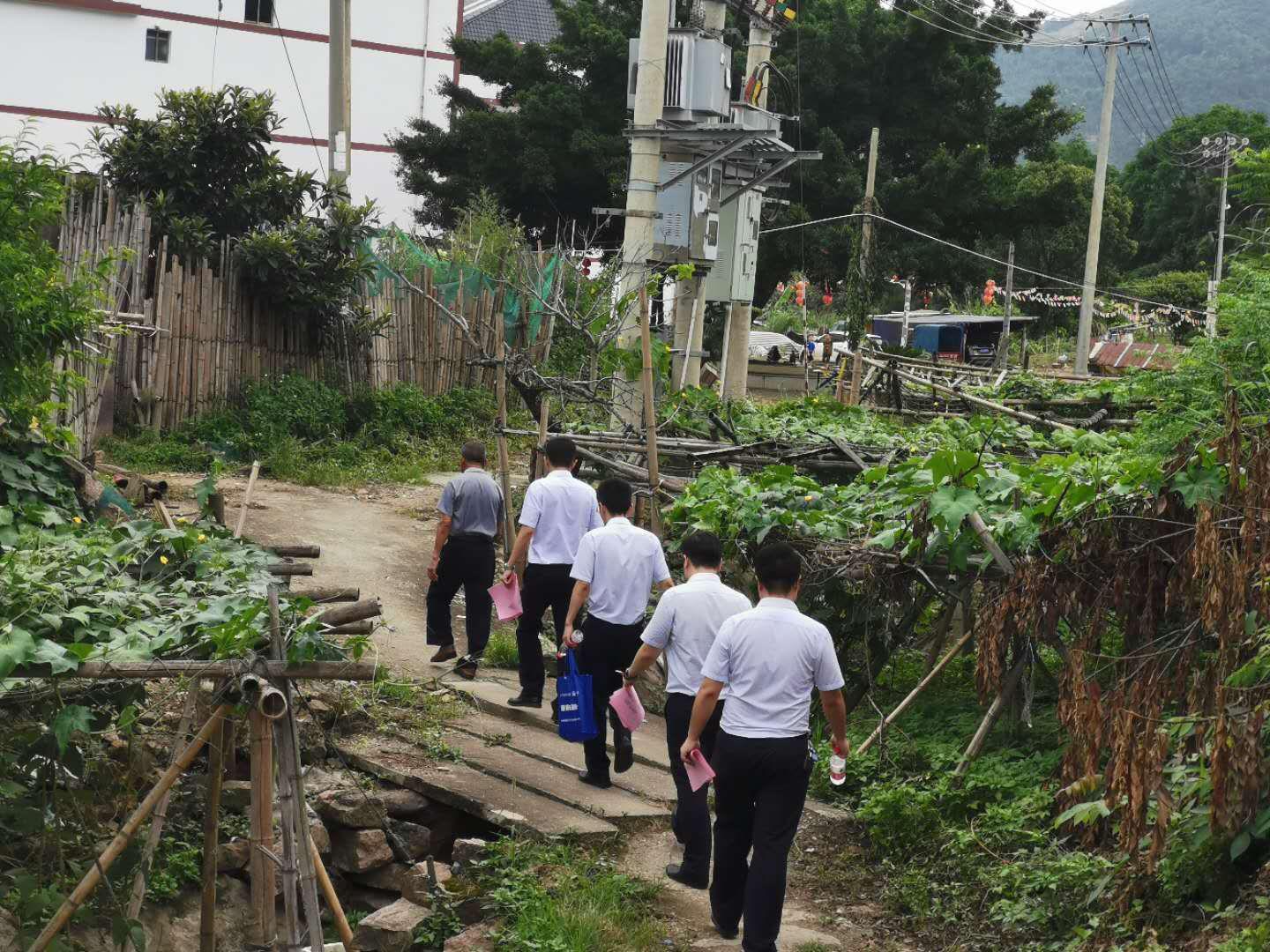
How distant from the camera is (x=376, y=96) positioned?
39.4m

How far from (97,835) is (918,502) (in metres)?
4.39

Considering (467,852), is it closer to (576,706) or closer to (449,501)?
(576,706)

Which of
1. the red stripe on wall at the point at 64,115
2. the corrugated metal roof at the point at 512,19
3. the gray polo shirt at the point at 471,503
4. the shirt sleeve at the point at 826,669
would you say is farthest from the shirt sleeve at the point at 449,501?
the corrugated metal roof at the point at 512,19

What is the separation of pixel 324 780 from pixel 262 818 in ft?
9.86

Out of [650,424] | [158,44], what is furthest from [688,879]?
[158,44]

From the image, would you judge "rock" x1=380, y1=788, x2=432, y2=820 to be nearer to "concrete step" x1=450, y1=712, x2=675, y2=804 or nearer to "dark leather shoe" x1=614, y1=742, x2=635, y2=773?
"concrete step" x1=450, y1=712, x2=675, y2=804

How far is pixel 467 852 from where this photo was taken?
7.05m

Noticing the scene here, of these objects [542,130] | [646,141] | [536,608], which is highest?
[542,130]

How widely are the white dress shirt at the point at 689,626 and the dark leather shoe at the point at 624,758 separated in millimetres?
1463

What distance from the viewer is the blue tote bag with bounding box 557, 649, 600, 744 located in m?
7.45

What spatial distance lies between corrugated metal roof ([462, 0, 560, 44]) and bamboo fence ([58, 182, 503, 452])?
1587 inches

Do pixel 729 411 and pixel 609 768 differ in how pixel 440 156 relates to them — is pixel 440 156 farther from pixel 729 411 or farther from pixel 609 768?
pixel 609 768

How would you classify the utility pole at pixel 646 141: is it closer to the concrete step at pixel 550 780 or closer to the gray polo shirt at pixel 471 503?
the gray polo shirt at pixel 471 503

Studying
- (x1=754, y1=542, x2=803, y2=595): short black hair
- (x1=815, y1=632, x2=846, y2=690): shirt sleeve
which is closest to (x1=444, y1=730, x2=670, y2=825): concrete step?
(x1=815, y1=632, x2=846, y2=690): shirt sleeve
